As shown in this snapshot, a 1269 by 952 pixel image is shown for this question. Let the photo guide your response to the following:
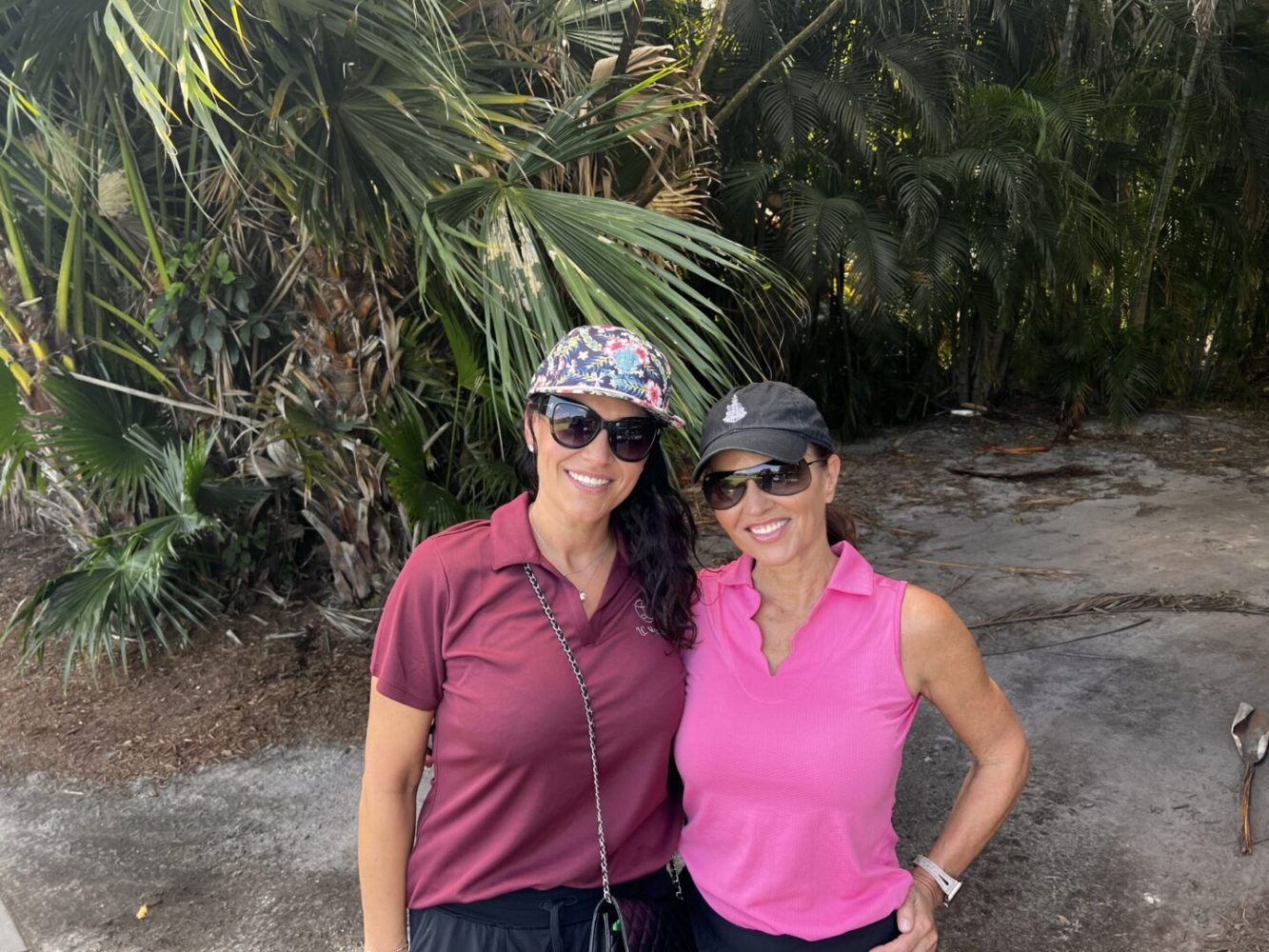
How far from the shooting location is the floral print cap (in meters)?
1.78

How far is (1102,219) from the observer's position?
8.43 meters

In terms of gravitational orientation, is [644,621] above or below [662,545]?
below

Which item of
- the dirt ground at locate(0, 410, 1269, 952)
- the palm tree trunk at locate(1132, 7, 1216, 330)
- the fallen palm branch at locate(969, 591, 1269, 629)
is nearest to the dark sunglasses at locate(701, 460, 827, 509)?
the dirt ground at locate(0, 410, 1269, 952)

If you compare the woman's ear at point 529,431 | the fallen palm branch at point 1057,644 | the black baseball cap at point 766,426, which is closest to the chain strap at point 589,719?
the woman's ear at point 529,431

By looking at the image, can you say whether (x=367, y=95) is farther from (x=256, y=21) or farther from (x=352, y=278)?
(x=352, y=278)

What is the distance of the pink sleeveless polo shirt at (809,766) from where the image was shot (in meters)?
1.68

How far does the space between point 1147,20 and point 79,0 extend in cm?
948

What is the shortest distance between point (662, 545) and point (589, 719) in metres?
0.38

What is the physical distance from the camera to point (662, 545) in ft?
6.28

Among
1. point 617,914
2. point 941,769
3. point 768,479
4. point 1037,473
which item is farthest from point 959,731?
point 1037,473

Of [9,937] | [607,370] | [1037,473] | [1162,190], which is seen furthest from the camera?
[1162,190]

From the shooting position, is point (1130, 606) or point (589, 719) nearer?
point (589, 719)

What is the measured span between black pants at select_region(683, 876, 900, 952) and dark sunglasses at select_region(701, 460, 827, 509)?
0.77m

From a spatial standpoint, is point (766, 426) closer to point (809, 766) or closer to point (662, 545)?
point (662, 545)
